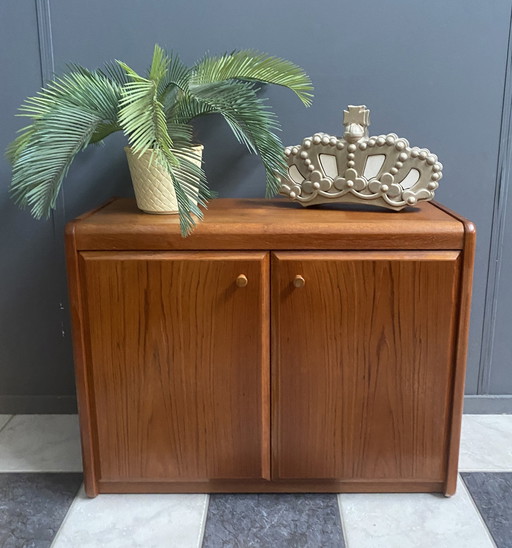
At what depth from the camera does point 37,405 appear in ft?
6.29

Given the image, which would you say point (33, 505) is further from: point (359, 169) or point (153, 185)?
point (359, 169)

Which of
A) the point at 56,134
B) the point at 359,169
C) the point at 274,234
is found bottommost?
the point at 274,234

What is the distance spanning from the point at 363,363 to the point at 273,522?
1.48 feet

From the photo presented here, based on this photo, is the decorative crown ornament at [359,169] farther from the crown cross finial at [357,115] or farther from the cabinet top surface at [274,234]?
the cabinet top surface at [274,234]

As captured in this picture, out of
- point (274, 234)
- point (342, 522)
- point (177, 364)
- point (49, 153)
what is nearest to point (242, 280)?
point (274, 234)

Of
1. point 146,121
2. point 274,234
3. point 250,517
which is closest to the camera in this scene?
point 146,121

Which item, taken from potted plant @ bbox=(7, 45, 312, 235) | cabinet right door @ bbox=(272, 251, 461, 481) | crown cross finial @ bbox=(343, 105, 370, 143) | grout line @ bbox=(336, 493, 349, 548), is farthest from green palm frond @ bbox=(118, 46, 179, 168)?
grout line @ bbox=(336, 493, 349, 548)

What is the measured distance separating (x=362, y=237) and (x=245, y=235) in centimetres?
27

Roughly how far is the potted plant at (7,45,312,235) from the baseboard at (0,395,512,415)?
0.82 metres

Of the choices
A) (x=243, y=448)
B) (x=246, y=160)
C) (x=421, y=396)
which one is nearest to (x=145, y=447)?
(x=243, y=448)

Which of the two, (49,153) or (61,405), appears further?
(61,405)

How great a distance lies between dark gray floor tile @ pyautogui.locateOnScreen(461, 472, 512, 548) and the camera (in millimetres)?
1361

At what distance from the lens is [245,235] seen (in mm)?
1318

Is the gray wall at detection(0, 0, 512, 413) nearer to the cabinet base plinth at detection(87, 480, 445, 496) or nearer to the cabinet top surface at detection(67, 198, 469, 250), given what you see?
the cabinet top surface at detection(67, 198, 469, 250)
